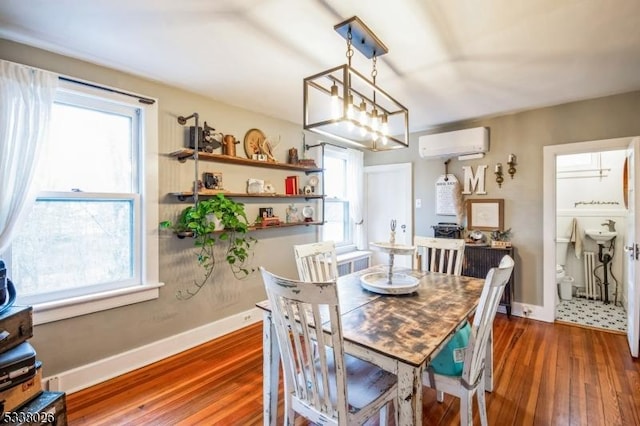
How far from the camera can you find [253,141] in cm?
332

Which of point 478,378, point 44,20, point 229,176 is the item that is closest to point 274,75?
point 229,176

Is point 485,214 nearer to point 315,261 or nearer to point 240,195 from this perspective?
point 315,261

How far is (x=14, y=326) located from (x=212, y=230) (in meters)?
1.37

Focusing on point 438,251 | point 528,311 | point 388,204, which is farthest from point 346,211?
Result: point 528,311

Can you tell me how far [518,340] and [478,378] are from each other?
178cm

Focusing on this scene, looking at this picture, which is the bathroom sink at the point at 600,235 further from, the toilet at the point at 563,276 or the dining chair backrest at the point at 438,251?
the dining chair backrest at the point at 438,251

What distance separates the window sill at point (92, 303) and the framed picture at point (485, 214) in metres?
3.58

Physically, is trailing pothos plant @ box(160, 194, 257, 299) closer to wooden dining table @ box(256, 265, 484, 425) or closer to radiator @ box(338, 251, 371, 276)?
wooden dining table @ box(256, 265, 484, 425)

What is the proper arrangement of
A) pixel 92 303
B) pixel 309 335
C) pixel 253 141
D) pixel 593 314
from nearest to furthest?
pixel 309 335, pixel 92 303, pixel 253 141, pixel 593 314

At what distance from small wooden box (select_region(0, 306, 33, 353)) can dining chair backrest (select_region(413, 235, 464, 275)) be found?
275cm

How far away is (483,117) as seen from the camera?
145 inches

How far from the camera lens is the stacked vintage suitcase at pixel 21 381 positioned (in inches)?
54.6

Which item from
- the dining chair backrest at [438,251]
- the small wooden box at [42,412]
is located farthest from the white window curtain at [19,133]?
the dining chair backrest at [438,251]

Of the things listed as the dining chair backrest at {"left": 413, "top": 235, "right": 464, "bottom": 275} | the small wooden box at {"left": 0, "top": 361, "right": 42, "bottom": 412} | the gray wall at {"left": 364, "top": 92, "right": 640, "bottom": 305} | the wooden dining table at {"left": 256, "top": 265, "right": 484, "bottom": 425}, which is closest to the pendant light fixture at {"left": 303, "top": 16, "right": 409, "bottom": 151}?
the wooden dining table at {"left": 256, "top": 265, "right": 484, "bottom": 425}
